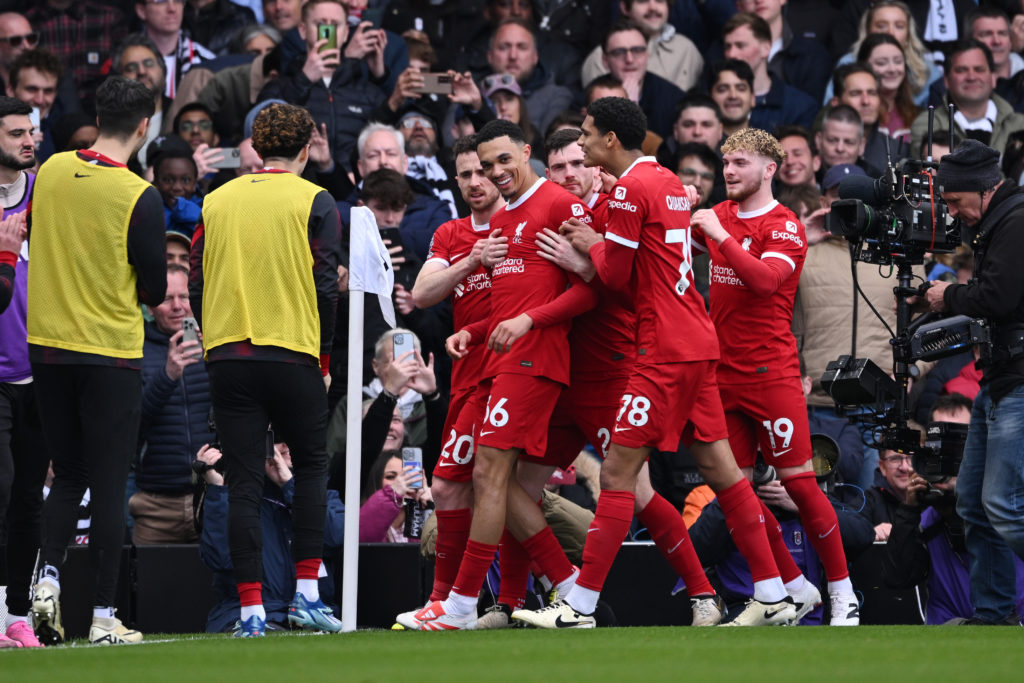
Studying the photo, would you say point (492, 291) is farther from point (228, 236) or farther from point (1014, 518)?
point (1014, 518)

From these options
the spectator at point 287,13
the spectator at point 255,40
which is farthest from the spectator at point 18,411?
the spectator at point 287,13

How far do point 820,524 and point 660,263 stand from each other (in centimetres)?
176

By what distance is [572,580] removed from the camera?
7.68 meters

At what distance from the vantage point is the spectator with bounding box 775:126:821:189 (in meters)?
11.8

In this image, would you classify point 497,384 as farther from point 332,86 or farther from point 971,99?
point 971,99

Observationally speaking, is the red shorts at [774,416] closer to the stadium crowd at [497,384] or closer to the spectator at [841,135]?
the stadium crowd at [497,384]

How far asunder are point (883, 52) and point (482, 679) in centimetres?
975

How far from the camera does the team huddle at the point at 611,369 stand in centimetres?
715

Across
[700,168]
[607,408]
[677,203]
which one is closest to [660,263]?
[677,203]

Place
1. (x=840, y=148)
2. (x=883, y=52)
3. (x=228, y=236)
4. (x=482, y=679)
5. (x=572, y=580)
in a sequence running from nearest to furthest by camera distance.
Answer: (x=482, y=679)
(x=228, y=236)
(x=572, y=580)
(x=840, y=148)
(x=883, y=52)

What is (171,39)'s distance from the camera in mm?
13359

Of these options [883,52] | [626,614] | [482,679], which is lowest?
[626,614]

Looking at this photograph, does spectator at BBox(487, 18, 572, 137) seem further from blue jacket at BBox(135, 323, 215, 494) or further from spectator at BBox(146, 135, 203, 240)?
blue jacket at BBox(135, 323, 215, 494)

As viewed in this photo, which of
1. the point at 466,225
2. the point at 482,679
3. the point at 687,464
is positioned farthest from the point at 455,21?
the point at 482,679
